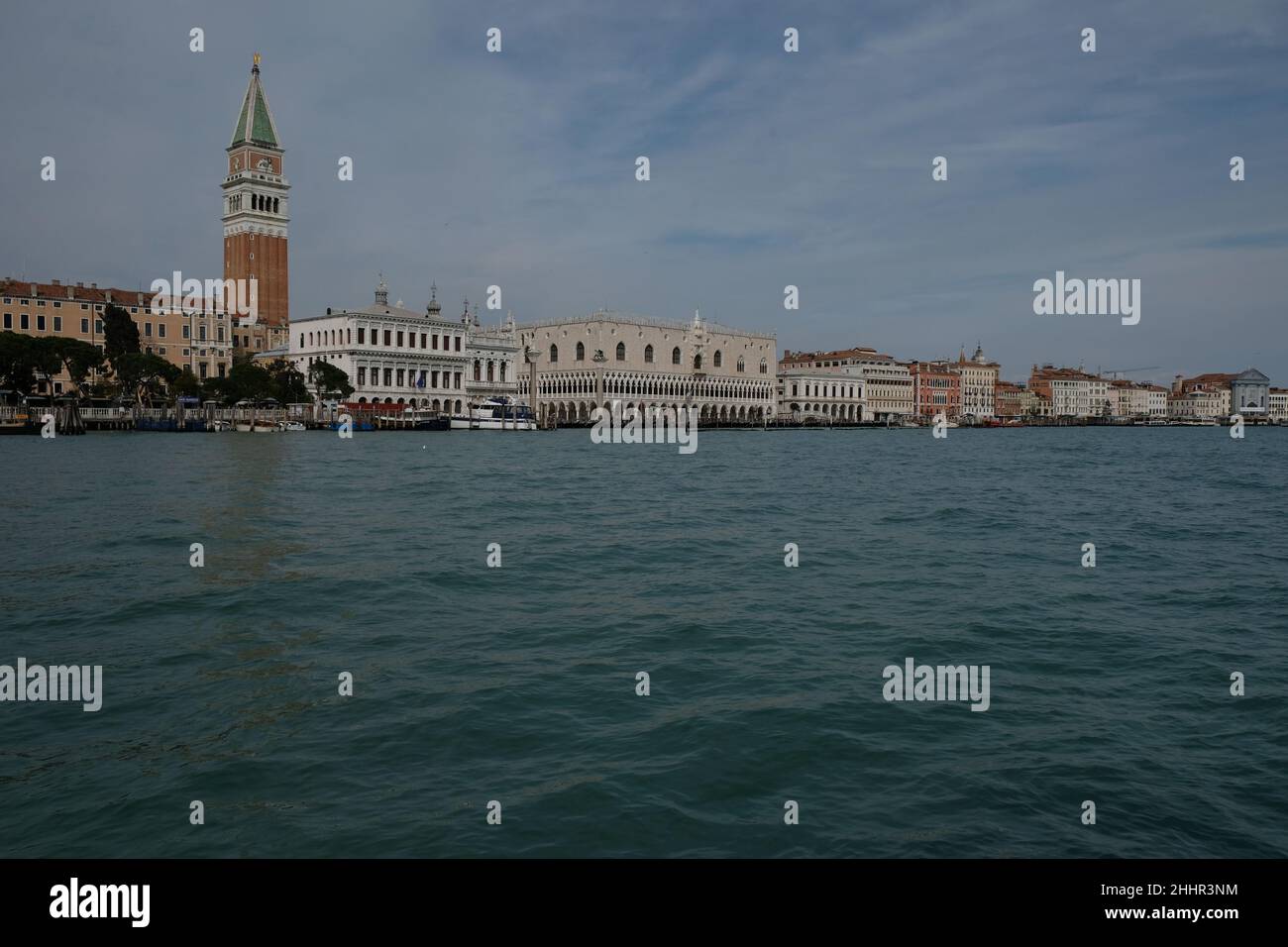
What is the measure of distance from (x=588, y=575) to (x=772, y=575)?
7.38 ft

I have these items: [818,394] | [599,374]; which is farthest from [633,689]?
[818,394]

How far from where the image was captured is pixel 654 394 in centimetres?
10125

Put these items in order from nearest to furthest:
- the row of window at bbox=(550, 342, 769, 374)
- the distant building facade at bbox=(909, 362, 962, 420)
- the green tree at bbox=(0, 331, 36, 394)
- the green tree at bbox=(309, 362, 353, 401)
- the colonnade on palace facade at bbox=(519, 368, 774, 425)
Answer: the green tree at bbox=(0, 331, 36, 394) < the green tree at bbox=(309, 362, 353, 401) < the colonnade on palace facade at bbox=(519, 368, 774, 425) < the row of window at bbox=(550, 342, 769, 374) < the distant building facade at bbox=(909, 362, 962, 420)

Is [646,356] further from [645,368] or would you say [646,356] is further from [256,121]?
[256,121]

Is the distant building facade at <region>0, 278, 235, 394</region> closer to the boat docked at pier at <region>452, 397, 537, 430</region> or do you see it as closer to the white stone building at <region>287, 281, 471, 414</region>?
the white stone building at <region>287, 281, 471, 414</region>

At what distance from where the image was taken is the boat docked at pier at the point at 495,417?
75.1 meters

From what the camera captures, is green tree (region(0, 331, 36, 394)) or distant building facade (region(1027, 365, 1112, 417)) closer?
green tree (region(0, 331, 36, 394))

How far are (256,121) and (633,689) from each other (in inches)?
3780

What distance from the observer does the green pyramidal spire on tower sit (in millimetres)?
90062

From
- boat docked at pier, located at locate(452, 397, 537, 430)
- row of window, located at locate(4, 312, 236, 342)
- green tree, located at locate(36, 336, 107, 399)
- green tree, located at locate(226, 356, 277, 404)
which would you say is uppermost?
row of window, located at locate(4, 312, 236, 342)

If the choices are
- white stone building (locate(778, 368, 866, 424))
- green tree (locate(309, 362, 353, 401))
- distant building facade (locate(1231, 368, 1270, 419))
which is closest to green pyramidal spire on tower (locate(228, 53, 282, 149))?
green tree (locate(309, 362, 353, 401))

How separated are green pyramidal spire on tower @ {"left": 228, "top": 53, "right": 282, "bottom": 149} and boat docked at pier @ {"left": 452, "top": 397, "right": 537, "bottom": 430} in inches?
1297

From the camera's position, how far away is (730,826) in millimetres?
5148
